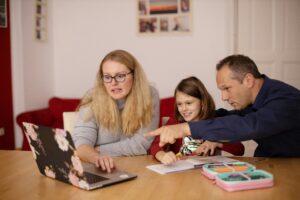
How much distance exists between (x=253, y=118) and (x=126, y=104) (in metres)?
0.83

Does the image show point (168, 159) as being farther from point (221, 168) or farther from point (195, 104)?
point (195, 104)

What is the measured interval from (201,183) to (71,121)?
119cm

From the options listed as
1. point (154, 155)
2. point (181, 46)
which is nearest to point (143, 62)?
point (181, 46)

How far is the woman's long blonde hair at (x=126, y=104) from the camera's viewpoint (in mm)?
2006

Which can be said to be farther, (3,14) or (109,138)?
(3,14)

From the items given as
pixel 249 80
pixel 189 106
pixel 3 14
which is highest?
pixel 3 14

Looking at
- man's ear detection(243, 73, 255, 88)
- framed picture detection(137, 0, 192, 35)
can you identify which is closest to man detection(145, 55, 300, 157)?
man's ear detection(243, 73, 255, 88)

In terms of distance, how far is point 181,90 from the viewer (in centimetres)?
214

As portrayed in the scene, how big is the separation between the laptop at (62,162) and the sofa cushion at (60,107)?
9.00ft

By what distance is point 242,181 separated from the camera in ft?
3.97

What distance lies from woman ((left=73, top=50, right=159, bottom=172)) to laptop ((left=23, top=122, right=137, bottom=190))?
19.7 inches

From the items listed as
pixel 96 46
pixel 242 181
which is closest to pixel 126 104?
pixel 242 181

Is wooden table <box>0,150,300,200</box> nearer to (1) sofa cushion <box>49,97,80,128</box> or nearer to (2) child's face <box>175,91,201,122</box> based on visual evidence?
(2) child's face <box>175,91,201,122</box>

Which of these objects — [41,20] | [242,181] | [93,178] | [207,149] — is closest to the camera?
[242,181]
